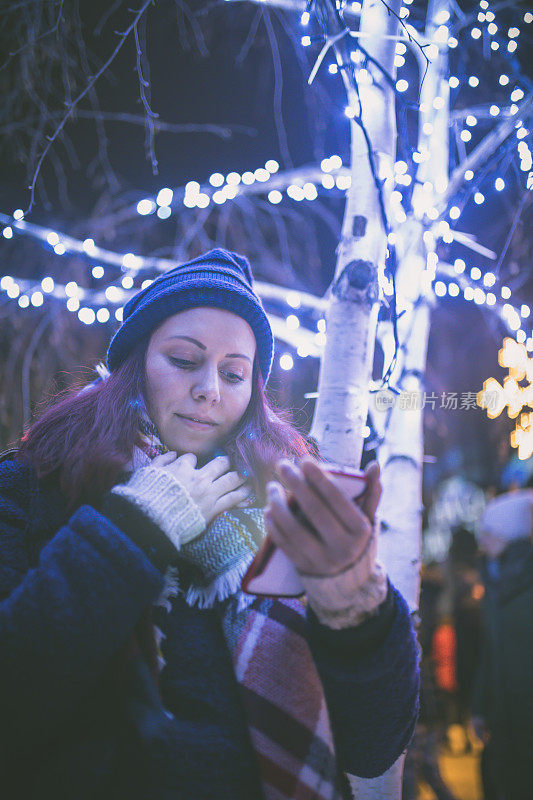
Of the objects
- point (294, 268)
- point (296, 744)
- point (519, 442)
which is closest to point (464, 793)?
point (519, 442)

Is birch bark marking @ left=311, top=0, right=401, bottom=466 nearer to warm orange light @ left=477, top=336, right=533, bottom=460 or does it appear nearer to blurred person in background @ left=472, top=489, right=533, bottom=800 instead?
warm orange light @ left=477, top=336, right=533, bottom=460

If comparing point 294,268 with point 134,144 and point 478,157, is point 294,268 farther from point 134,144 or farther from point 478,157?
point 478,157

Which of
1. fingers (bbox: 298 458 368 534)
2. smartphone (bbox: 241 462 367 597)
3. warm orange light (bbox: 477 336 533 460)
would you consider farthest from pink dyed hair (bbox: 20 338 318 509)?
warm orange light (bbox: 477 336 533 460)

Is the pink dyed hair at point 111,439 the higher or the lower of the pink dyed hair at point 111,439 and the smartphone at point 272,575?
the higher

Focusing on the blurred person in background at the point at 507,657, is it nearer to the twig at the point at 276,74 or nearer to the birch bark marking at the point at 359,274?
the birch bark marking at the point at 359,274

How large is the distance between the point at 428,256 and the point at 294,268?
8.19 feet

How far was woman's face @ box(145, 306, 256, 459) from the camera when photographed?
1334mm

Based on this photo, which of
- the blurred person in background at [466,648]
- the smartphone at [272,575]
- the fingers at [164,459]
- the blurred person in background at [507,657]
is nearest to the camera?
the smartphone at [272,575]

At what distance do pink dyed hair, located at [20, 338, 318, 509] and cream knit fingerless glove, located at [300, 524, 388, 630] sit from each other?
1.40ft

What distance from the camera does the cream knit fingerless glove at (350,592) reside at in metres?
0.89

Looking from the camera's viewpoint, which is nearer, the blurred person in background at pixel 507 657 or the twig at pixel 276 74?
the twig at pixel 276 74

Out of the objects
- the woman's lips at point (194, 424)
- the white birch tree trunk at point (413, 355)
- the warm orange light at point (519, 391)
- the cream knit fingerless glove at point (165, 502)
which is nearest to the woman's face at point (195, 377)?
the woman's lips at point (194, 424)

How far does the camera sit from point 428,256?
1.94 metres

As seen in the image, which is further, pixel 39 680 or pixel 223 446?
pixel 223 446
